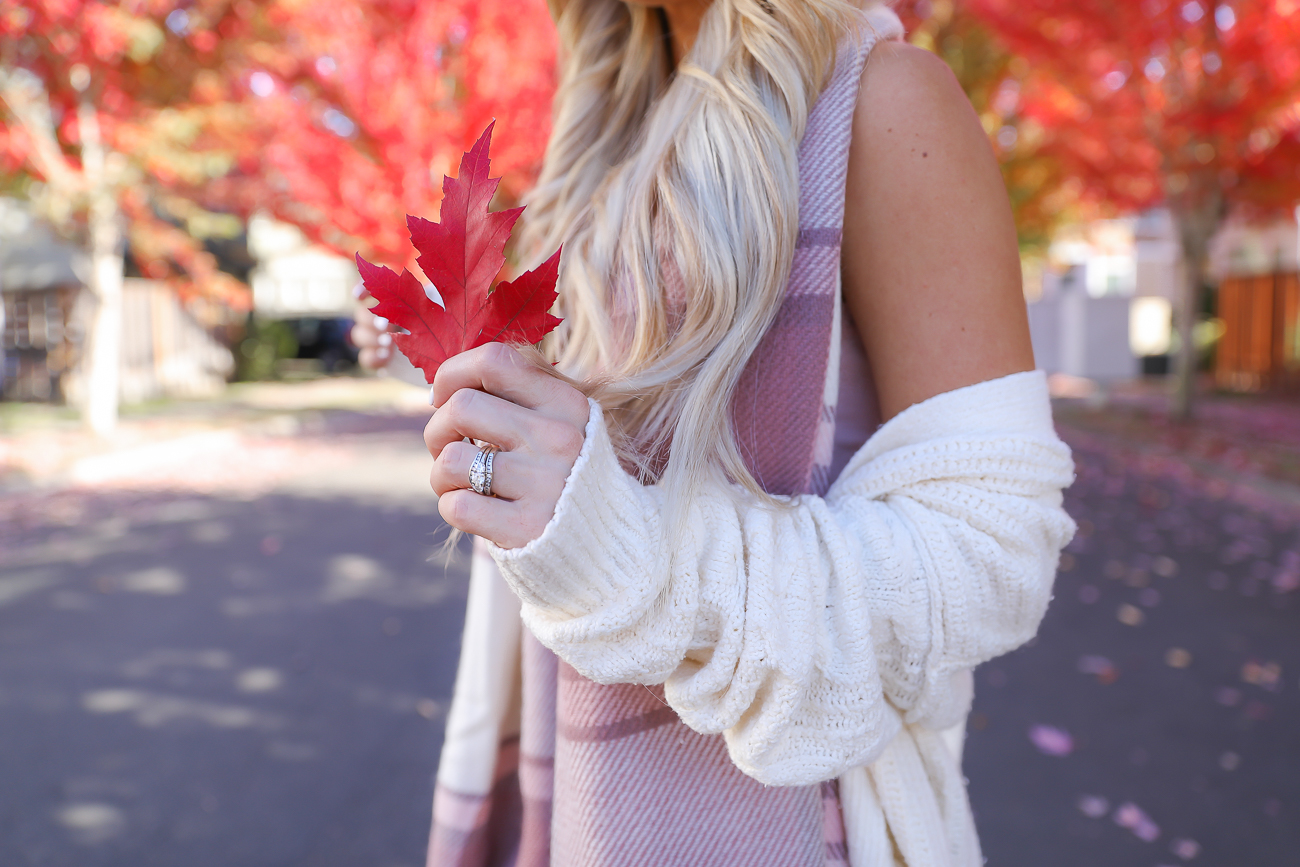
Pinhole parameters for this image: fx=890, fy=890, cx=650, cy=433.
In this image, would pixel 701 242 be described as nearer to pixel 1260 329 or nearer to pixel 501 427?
pixel 501 427

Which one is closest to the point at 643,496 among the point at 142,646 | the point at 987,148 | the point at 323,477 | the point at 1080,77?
the point at 987,148

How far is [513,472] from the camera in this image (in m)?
0.66

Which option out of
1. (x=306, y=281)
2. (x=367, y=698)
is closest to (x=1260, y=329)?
(x=367, y=698)

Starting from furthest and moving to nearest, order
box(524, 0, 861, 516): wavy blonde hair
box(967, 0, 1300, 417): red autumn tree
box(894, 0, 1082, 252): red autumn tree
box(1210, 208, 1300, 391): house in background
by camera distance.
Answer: box(1210, 208, 1300, 391): house in background < box(894, 0, 1082, 252): red autumn tree < box(967, 0, 1300, 417): red autumn tree < box(524, 0, 861, 516): wavy blonde hair

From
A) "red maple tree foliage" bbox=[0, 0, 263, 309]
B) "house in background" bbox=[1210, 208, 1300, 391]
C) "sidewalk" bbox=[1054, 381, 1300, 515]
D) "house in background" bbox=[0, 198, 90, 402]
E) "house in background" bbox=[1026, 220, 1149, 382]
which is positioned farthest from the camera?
"house in background" bbox=[1026, 220, 1149, 382]

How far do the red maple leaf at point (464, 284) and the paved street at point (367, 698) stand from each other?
565 mm

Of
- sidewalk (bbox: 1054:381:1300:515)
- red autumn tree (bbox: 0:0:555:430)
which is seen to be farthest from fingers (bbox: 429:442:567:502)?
red autumn tree (bbox: 0:0:555:430)

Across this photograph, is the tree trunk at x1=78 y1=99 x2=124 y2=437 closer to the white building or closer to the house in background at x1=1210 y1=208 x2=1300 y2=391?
the house in background at x1=1210 y1=208 x2=1300 y2=391

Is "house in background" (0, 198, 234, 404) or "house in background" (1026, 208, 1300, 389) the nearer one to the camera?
"house in background" (0, 198, 234, 404)

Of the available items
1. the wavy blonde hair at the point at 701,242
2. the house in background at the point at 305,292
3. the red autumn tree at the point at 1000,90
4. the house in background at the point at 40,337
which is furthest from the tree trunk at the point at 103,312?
the house in background at the point at 305,292

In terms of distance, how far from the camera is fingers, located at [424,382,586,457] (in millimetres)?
652

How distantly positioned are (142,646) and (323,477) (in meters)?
4.62

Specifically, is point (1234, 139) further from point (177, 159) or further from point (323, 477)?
point (177, 159)

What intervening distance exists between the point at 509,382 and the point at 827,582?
33 centimetres
